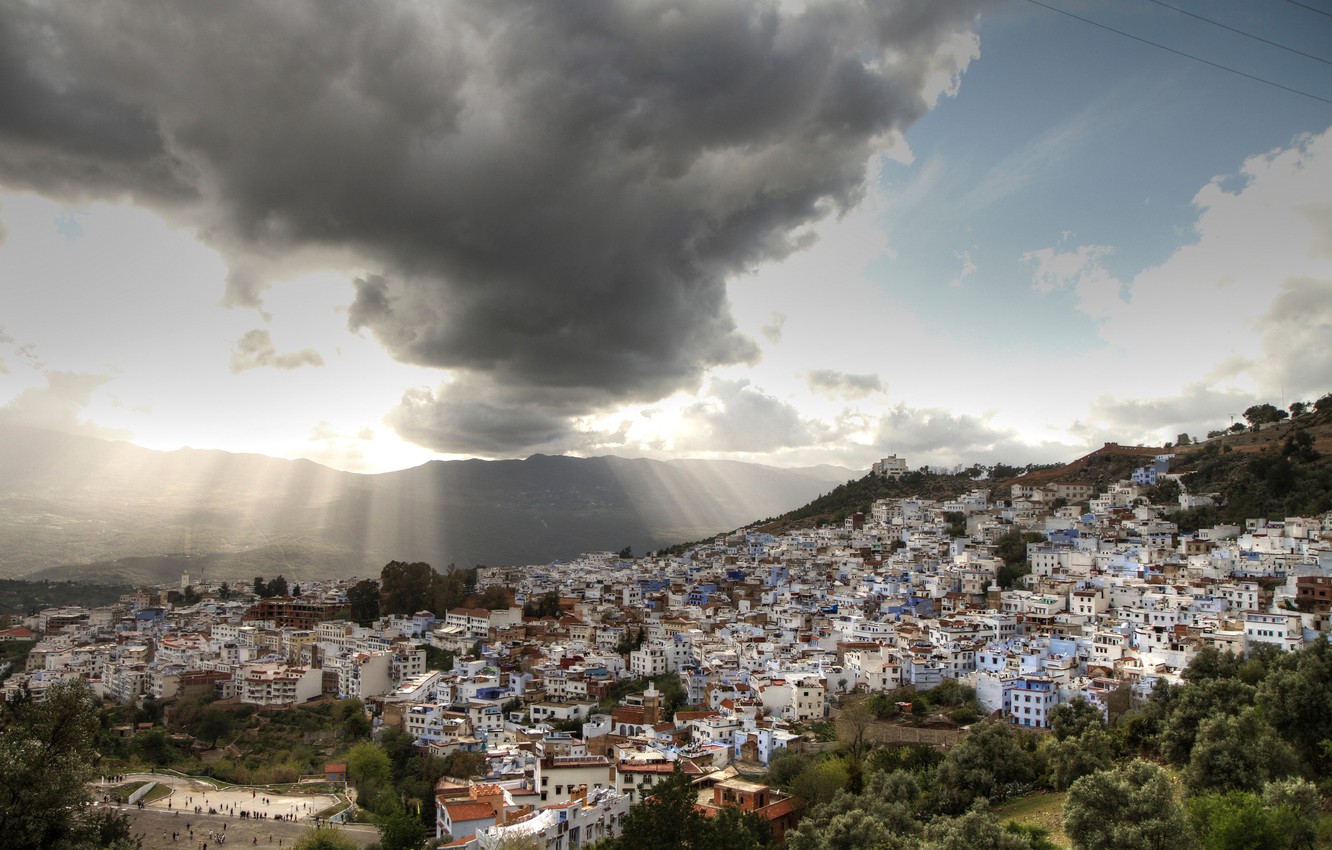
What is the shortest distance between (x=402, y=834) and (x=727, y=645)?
16.7 m

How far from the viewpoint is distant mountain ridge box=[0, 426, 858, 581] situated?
91.9 metres

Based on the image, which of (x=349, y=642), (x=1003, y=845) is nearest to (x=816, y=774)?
(x=1003, y=845)

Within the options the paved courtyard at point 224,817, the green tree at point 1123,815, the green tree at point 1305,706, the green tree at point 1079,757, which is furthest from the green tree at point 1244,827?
the paved courtyard at point 224,817

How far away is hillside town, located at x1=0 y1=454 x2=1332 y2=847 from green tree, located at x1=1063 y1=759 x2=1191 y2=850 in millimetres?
6653

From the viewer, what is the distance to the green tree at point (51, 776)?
10.3 metres

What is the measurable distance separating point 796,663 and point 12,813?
72.6 feet

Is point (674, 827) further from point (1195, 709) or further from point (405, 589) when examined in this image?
point (405, 589)

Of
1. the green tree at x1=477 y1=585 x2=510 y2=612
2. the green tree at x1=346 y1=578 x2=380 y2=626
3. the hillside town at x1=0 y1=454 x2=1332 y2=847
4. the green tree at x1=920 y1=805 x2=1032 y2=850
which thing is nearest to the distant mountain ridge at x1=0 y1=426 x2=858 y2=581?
the green tree at x1=346 y1=578 x2=380 y2=626

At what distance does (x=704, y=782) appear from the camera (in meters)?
20.3

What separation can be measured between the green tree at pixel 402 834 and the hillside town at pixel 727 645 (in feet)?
2.14

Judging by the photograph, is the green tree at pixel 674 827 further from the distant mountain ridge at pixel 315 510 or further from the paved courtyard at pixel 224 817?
the distant mountain ridge at pixel 315 510

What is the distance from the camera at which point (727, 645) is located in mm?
32562

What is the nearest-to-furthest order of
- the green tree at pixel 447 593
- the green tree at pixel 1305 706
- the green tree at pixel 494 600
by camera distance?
the green tree at pixel 1305 706 → the green tree at pixel 494 600 → the green tree at pixel 447 593

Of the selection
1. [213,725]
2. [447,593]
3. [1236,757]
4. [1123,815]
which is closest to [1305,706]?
[1236,757]
